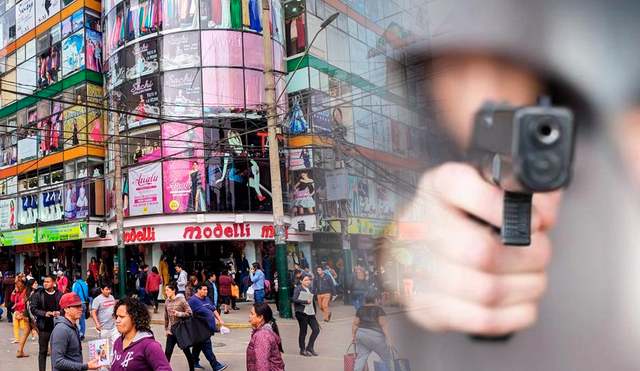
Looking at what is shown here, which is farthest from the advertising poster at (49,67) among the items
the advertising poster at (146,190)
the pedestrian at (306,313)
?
the pedestrian at (306,313)

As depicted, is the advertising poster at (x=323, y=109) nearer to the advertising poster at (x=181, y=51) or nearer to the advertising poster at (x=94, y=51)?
A: the advertising poster at (x=181, y=51)

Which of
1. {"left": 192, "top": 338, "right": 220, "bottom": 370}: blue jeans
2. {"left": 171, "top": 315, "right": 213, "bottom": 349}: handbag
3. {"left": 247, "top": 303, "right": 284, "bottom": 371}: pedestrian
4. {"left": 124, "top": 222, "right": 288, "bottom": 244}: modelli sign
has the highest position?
{"left": 124, "top": 222, "right": 288, "bottom": 244}: modelli sign

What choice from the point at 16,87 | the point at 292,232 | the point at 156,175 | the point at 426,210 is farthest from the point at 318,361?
the point at 16,87

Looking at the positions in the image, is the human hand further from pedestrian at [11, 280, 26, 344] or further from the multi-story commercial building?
the multi-story commercial building

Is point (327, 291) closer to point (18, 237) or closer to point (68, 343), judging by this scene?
point (68, 343)

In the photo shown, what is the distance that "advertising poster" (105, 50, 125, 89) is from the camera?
18.4m

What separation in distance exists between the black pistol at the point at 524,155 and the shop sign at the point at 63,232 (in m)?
20.1

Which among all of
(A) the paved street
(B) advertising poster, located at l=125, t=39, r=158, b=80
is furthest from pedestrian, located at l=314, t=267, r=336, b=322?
(B) advertising poster, located at l=125, t=39, r=158, b=80

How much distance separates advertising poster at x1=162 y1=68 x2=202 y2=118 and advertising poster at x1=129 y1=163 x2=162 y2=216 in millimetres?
1750

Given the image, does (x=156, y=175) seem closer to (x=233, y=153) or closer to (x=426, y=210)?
(x=233, y=153)

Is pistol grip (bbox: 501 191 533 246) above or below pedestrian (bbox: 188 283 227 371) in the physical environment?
above

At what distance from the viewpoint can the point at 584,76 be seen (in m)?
0.96

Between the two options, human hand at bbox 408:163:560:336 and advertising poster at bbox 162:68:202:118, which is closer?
human hand at bbox 408:163:560:336

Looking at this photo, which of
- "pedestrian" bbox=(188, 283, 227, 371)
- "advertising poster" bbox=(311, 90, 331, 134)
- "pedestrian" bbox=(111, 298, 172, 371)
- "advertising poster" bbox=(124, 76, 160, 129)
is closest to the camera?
"advertising poster" bbox=(311, 90, 331, 134)
